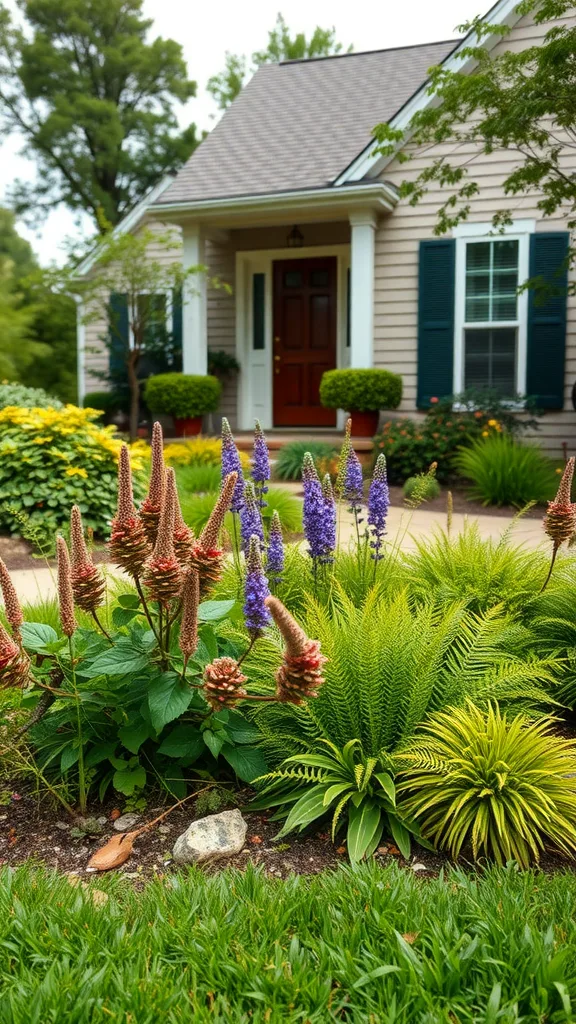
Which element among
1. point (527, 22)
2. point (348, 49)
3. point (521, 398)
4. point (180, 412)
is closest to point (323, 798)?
point (521, 398)

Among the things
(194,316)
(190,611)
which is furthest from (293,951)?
(194,316)

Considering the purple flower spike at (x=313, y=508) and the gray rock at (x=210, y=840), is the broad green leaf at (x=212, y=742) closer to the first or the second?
the gray rock at (x=210, y=840)

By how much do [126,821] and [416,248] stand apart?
9703mm

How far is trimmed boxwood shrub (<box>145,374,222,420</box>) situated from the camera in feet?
37.2

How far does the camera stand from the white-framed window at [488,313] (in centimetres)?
1056

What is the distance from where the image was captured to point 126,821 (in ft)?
8.18

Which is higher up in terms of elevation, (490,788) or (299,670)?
(299,670)

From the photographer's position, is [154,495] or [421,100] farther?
[421,100]

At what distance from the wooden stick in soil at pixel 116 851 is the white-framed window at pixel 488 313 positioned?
29.3 feet

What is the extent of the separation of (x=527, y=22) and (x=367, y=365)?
14.2 ft

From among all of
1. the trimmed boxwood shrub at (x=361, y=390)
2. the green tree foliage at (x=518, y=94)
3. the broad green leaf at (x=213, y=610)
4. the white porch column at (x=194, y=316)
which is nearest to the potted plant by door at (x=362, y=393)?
the trimmed boxwood shrub at (x=361, y=390)

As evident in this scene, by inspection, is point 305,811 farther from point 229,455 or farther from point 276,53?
point 276,53

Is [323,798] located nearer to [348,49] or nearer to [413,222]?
[413,222]

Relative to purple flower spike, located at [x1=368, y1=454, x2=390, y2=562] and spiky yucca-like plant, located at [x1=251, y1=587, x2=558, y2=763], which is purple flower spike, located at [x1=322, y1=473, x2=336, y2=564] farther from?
spiky yucca-like plant, located at [x1=251, y1=587, x2=558, y2=763]
